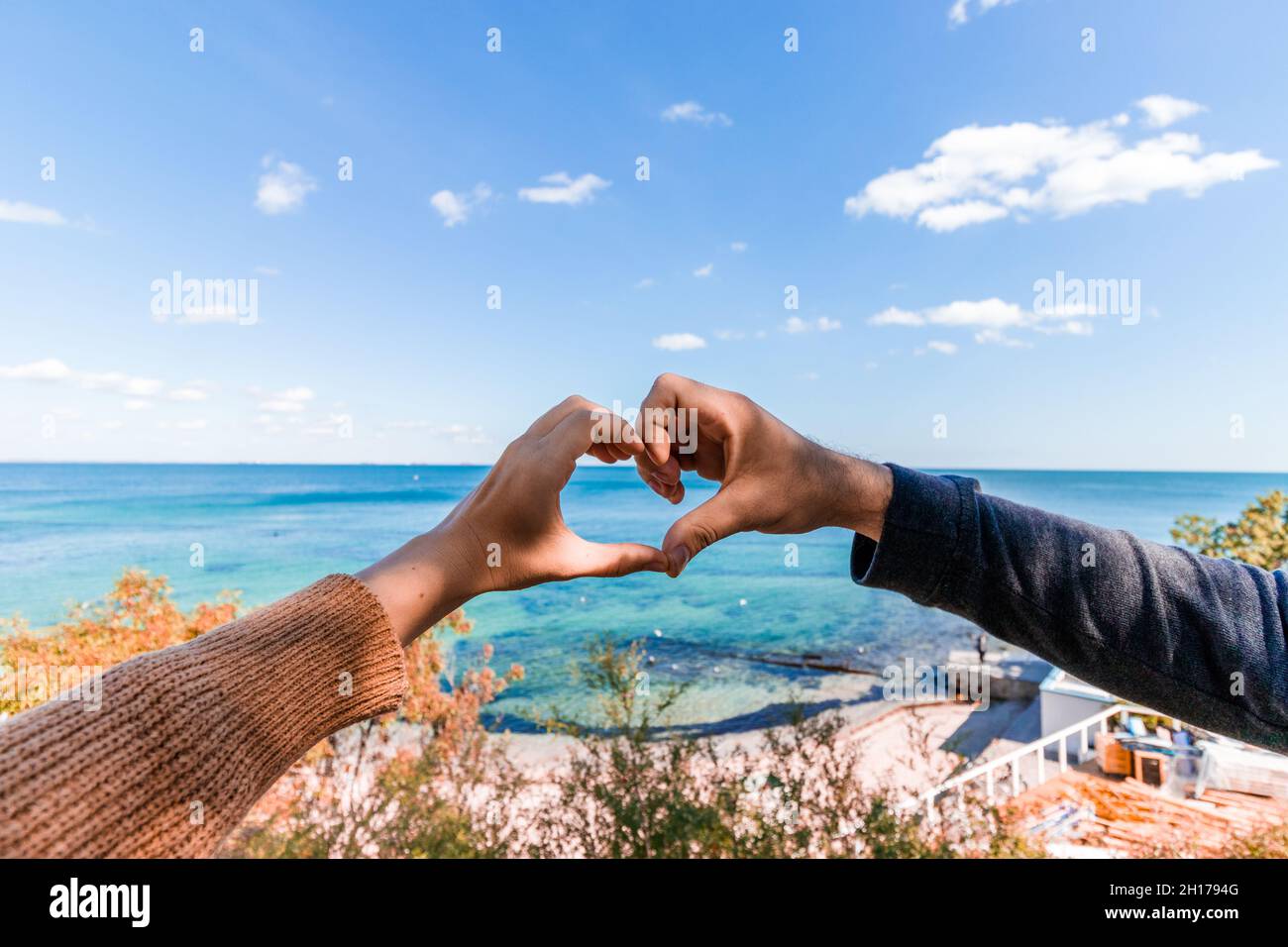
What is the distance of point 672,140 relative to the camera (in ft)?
59.4

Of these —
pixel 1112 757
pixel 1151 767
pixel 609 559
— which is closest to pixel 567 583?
pixel 1112 757

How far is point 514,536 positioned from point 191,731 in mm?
404

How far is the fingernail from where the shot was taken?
823 mm

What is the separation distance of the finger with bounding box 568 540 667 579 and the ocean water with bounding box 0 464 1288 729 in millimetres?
5670

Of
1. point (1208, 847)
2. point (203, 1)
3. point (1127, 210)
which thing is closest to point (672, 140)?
point (203, 1)

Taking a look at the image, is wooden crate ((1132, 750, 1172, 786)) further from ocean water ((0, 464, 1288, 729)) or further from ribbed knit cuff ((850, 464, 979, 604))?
ribbed knit cuff ((850, 464, 979, 604))

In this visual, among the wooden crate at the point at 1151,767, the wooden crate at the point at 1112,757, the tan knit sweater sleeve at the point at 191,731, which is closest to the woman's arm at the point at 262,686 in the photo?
the tan knit sweater sleeve at the point at 191,731

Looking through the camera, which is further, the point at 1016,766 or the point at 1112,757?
the point at 1112,757

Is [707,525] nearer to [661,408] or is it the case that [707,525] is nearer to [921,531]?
[661,408]

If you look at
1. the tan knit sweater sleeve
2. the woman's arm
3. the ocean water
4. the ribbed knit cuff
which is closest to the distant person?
the ribbed knit cuff

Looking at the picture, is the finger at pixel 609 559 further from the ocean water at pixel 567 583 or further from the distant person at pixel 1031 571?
the ocean water at pixel 567 583

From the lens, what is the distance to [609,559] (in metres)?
0.90

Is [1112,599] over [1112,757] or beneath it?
over
